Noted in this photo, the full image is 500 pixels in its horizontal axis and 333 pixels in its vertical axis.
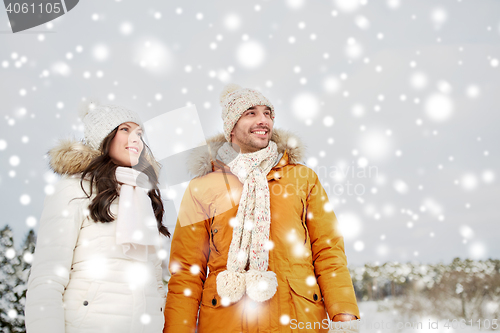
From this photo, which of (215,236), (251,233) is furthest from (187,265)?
(251,233)

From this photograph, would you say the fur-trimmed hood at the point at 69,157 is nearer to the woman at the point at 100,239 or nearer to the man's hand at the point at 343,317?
the woman at the point at 100,239

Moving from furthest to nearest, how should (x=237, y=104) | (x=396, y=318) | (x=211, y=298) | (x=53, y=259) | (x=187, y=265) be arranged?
(x=396, y=318) → (x=237, y=104) → (x=187, y=265) → (x=211, y=298) → (x=53, y=259)

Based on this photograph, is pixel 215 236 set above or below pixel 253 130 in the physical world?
below

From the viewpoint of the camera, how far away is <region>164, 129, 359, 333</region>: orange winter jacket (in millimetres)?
1820

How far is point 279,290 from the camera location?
6.07ft

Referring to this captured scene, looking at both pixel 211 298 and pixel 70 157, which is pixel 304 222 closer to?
pixel 211 298

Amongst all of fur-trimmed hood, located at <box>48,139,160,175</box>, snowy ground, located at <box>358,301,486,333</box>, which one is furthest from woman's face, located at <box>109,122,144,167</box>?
snowy ground, located at <box>358,301,486,333</box>

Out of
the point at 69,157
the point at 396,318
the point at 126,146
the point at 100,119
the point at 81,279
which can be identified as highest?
the point at 100,119

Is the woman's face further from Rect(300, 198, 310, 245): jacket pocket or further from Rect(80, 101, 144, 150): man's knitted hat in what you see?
A: Rect(300, 198, 310, 245): jacket pocket

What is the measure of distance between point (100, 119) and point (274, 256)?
1.29 metres

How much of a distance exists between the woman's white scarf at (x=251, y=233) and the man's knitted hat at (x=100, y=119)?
685 mm

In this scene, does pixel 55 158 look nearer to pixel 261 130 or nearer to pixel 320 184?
pixel 261 130

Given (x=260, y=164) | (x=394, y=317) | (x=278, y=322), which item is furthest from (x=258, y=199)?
(x=394, y=317)

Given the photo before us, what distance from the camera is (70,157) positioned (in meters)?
1.83
